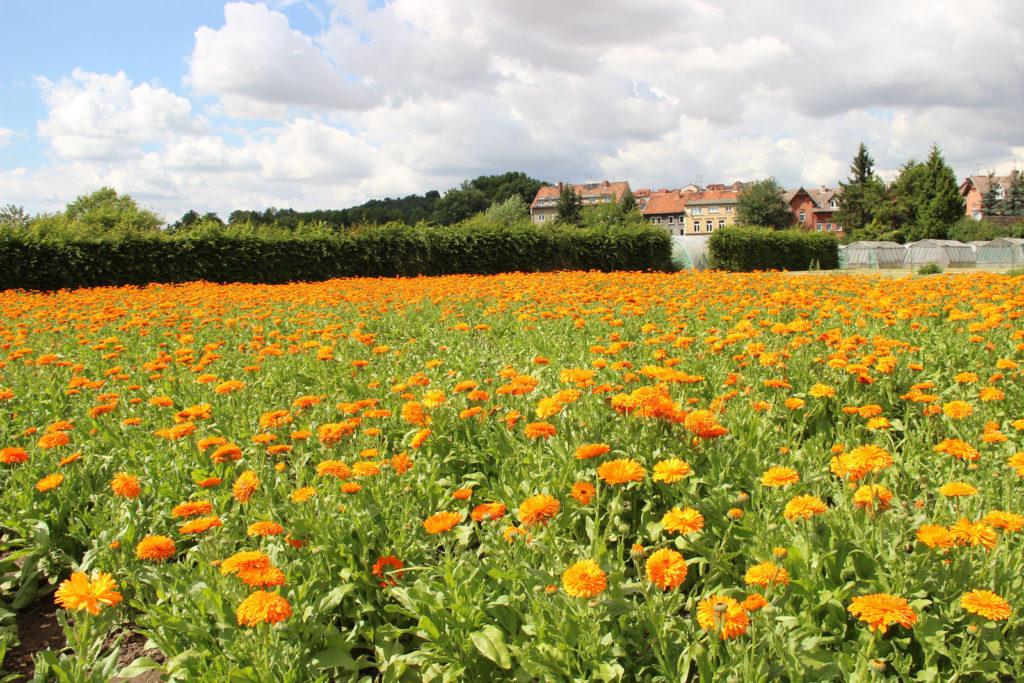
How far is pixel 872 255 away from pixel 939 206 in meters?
26.1

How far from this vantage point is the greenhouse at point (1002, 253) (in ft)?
126

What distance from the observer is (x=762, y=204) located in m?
77.7

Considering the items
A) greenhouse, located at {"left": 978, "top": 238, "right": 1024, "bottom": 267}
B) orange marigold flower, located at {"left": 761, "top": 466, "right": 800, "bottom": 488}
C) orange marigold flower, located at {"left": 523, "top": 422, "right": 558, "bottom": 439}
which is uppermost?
greenhouse, located at {"left": 978, "top": 238, "right": 1024, "bottom": 267}

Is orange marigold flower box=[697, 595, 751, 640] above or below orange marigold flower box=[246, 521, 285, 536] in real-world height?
below

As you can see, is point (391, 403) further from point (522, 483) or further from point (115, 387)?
point (115, 387)

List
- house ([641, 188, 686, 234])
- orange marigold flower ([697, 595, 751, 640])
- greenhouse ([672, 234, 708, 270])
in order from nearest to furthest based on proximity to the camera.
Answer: orange marigold flower ([697, 595, 751, 640])
greenhouse ([672, 234, 708, 270])
house ([641, 188, 686, 234])

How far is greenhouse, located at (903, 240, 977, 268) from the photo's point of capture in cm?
4172

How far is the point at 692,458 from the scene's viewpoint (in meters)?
2.89

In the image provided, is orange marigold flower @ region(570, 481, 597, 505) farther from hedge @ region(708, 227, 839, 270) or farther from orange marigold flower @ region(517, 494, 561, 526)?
hedge @ region(708, 227, 839, 270)

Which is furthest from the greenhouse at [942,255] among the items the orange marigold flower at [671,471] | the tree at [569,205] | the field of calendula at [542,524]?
the orange marigold flower at [671,471]

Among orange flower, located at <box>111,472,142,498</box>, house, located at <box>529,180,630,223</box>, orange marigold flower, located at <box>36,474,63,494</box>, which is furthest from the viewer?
house, located at <box>529,180,630,223</box>

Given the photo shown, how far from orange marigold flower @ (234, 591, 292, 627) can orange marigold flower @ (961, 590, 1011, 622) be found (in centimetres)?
177

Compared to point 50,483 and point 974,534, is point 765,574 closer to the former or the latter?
point 974,534

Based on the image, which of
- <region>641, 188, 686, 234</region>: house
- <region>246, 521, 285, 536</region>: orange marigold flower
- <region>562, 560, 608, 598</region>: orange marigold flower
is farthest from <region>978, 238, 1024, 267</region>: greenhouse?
<region>641, 188, 686, 234</region>: house
